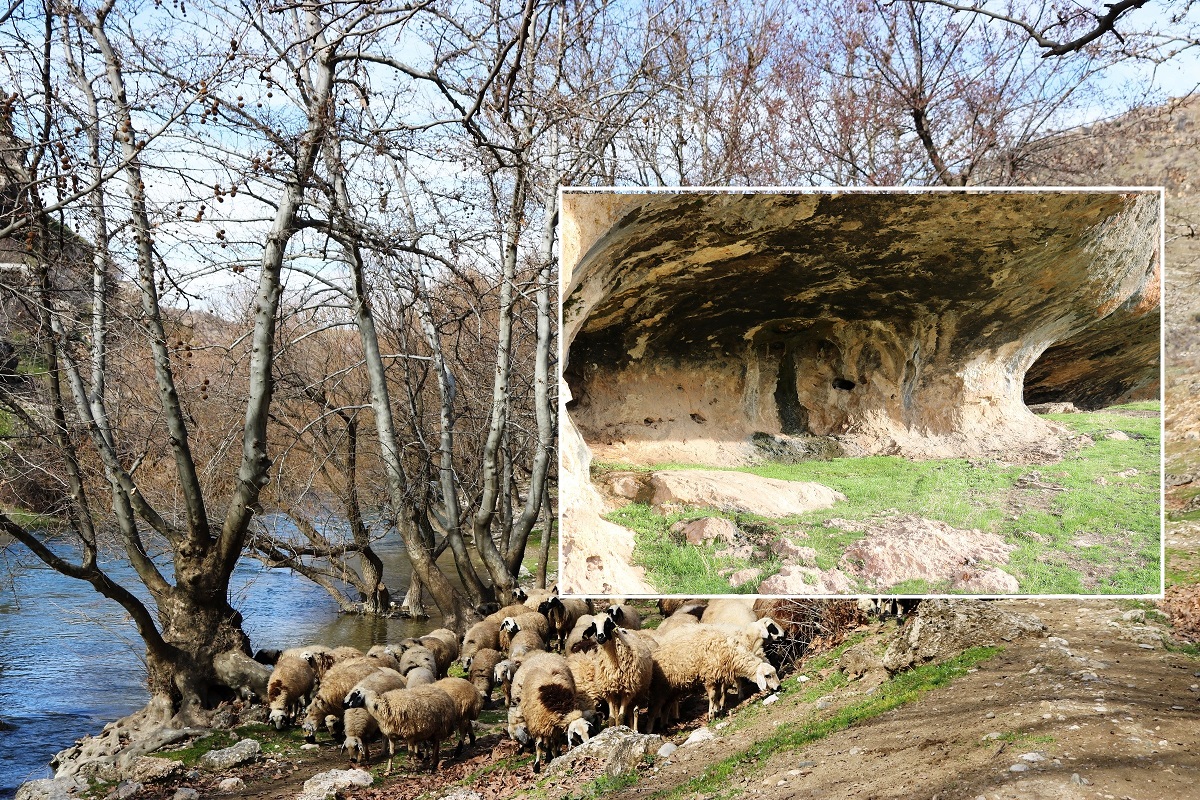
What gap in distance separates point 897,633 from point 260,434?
24.7 ft

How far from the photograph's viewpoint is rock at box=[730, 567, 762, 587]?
4617 millimetres

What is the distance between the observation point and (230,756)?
9.15 m

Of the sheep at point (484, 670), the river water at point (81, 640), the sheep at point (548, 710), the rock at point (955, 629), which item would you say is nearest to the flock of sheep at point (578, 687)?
the sheep at point (548, 710)

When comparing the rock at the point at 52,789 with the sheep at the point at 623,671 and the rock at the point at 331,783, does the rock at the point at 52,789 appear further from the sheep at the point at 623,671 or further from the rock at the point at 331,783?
the sheep at the point at 623,671

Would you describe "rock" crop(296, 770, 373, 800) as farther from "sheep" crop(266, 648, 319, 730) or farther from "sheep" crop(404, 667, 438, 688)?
"sheep" crop(266, 648, 319, 730)

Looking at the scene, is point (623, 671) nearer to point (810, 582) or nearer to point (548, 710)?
point (548, 710)

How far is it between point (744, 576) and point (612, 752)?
10.4ft

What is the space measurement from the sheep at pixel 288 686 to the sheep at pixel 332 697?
0.47 meters

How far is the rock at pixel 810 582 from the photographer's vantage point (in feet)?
15.0

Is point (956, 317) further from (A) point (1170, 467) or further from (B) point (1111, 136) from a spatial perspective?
(B) point (1111, 136)

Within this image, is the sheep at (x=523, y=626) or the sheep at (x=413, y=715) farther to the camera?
the sheep at (x=523, y=626)

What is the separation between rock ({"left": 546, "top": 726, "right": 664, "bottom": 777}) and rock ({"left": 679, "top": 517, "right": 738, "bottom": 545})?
119 inches

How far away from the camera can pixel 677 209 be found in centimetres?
467

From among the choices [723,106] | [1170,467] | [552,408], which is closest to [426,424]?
[552,408]
